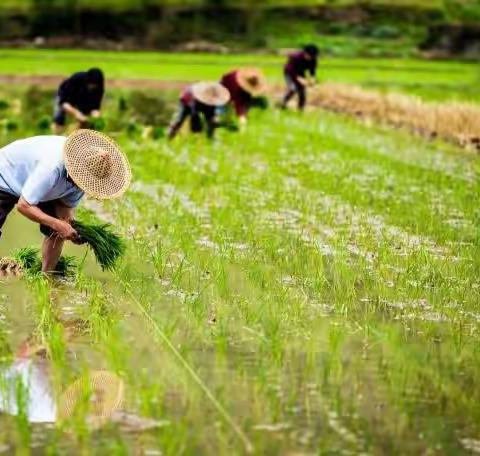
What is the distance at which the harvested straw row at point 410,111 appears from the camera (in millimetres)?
16578

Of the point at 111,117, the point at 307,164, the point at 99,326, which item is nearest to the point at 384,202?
the point at 307,164

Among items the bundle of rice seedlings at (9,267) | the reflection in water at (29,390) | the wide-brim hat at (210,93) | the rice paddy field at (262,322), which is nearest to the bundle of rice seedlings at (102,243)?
the rice paddy field at (262,322)

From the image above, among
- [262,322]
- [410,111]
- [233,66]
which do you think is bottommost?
[233,66]

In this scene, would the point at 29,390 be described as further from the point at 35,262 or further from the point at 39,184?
the point at 35,262

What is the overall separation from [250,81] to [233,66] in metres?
16.7

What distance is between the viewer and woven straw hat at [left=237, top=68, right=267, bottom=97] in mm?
17562

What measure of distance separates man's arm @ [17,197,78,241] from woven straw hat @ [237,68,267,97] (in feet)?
35.1

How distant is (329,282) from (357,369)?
191 centimetres

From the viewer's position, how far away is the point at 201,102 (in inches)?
601

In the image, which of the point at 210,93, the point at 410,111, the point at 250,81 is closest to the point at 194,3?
the point at 410,111

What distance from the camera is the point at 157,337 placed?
586 cm

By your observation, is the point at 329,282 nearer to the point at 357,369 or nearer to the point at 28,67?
the point at 357,369

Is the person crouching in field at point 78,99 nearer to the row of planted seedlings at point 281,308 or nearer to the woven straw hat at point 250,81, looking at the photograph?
the row of planted seedlings at point 281,308

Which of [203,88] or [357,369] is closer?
[357,369]
